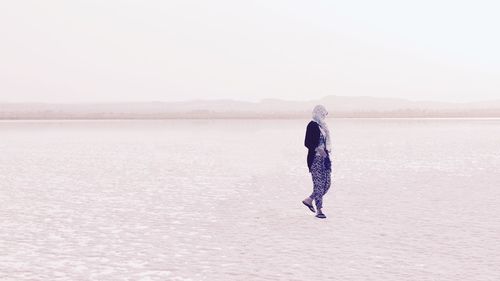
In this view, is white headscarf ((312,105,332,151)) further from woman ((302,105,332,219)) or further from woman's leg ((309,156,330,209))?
woman's leg ((309,156,330,209))

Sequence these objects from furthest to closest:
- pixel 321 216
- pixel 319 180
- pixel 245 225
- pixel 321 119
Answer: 1. pixel 321 119
2. pixel 319 180
3. pixel 321 216
4. pixel 245 225

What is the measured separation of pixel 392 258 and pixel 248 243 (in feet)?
6.53

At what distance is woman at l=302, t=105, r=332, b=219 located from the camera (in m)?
12.8

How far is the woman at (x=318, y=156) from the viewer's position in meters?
12.8

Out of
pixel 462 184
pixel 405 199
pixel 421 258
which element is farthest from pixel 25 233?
pixel 462 184

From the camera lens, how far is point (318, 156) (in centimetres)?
1301

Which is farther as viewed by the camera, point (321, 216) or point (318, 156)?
point (318, 156)

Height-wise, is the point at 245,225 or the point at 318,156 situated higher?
the point at 318,156

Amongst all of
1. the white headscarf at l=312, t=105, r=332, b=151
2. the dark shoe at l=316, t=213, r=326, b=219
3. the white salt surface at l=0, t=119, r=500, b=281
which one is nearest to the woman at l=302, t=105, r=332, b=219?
the white headscarf at l=312, t=105, r=332, b=151

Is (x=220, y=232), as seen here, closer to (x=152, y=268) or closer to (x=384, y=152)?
(x=152, y=268)

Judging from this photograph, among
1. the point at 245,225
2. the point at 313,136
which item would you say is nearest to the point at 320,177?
the point at 313,136

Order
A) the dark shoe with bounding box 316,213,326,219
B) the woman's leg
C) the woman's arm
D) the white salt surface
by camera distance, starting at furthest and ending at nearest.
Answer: the woman's arm < the woman's leg < the dark shoe with bounding box 316,213,326,219 < the white salt surface

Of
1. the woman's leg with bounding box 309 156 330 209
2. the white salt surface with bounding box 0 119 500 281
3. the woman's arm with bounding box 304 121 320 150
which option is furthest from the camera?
the woman's arm with bounding box 304 121 320 150

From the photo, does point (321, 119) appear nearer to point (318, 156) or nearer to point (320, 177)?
point (318, 156)
